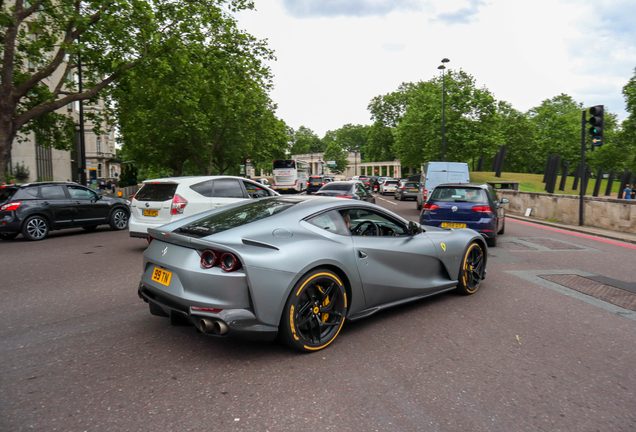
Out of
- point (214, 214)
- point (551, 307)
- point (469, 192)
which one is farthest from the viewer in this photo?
point (469, 192)

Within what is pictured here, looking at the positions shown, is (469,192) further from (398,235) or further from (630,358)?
(630,358)

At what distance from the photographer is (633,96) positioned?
128ft

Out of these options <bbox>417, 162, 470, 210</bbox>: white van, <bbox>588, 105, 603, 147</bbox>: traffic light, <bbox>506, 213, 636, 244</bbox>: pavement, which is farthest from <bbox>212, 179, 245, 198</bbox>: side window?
<bbox>417, 162, 470, 210</bbox>: white van

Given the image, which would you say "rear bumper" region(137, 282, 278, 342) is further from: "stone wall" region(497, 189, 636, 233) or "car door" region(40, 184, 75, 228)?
"stone wall" region(497, 189, 636, 233)

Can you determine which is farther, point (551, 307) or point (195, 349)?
point (551, 307)

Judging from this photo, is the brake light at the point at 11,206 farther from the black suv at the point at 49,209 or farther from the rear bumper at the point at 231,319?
the rear bumper at the point at 231,319

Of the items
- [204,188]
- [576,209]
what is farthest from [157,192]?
[576,209]

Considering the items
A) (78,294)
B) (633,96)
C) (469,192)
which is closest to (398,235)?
(78,294)

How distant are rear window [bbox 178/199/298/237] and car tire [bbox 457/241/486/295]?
254 cm

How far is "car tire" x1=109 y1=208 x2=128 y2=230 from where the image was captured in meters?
13.8

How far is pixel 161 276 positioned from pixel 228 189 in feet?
A: 20.3

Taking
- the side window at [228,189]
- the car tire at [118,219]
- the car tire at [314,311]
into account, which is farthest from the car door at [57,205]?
the car tire at [314,311]

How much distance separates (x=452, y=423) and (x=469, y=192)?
8.36 metres

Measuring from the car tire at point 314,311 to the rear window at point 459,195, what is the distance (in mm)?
6991
